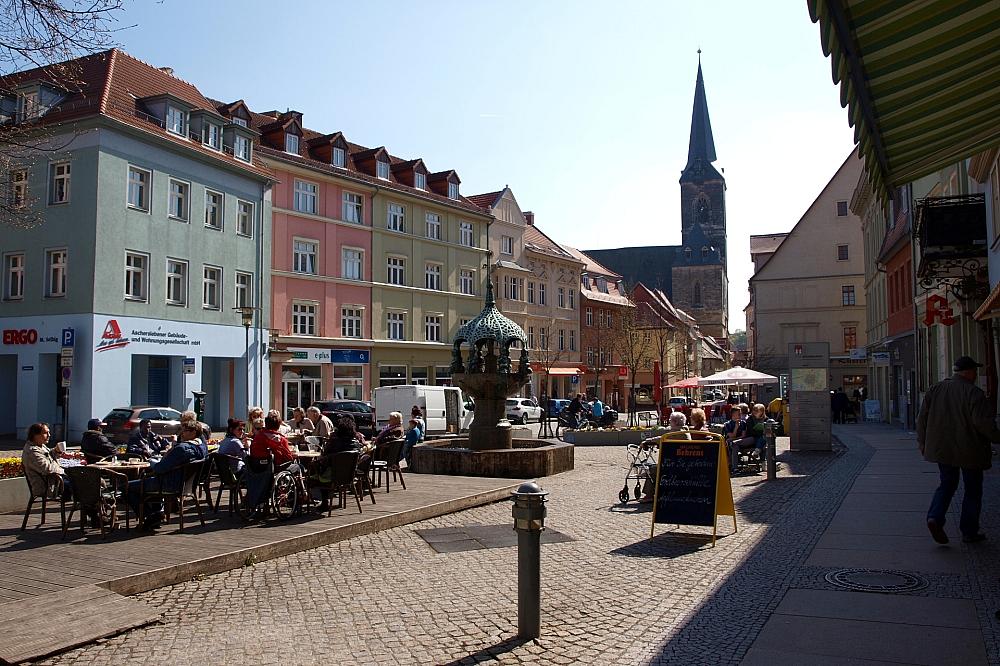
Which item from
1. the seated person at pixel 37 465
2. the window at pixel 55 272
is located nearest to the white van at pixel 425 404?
the window at pixel 55 272

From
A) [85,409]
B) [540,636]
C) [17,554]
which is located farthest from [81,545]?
[85,409]

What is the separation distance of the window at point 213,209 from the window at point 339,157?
9921 millimetres

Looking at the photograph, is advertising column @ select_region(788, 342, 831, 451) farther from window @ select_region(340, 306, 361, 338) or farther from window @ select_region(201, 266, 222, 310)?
window @ select_region(340, 306, 361, 338)

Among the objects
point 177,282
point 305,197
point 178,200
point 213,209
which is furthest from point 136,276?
point 305,197

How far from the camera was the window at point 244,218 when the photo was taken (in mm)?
35375

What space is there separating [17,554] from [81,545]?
1.95 ft

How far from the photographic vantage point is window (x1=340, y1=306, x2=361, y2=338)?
42.5 metres

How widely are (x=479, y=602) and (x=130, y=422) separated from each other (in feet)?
67.2

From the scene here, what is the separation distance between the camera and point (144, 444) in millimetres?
14070

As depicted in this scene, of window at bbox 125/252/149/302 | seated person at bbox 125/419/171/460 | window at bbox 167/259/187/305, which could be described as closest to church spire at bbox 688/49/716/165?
window at bbox 167/259/187/305

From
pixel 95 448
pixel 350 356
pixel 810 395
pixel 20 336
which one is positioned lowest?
pixel 95 448

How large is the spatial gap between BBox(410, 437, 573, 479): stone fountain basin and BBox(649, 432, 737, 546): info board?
675cm

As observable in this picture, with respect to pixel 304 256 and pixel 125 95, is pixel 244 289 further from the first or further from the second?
pixel 125 95

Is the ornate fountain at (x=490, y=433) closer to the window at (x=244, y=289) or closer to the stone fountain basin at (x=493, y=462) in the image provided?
the stone fountain basin at (x=493, y=462)
